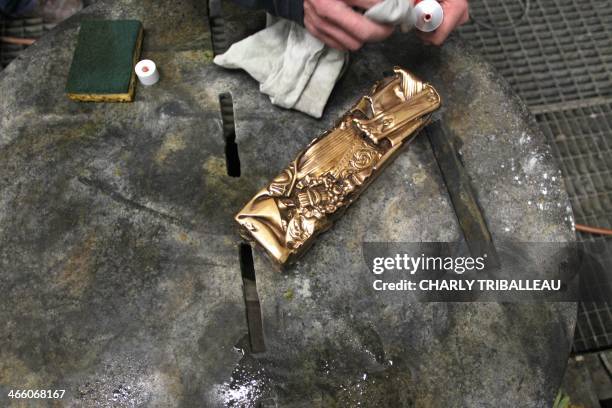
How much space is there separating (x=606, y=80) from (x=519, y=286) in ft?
6.76

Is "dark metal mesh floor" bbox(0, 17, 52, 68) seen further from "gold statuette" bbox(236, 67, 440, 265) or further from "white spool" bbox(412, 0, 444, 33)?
"white spool" bbox(412, 0, 444, 33)

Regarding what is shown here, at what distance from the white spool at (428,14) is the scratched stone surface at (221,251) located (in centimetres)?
27

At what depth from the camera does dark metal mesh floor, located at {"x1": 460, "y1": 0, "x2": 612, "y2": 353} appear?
129 inches

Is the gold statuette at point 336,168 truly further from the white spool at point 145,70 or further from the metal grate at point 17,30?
the metal grate at point 17,30

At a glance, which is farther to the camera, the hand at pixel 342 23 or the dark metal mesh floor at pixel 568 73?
the dark metal mesh floor at pixel 568 73

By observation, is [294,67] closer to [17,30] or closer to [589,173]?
[589,173]

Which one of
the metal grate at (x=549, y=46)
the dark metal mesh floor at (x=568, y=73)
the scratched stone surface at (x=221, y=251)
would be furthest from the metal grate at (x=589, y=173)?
the scratched stone surface at (x=221, y=251)

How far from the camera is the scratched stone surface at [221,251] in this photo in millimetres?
1981

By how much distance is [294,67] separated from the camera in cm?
233

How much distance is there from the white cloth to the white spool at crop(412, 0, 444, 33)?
341 mm

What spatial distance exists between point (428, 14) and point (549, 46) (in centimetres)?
180

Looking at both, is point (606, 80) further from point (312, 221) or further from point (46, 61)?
point (46, 61)

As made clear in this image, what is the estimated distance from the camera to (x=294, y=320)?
6.75 ft

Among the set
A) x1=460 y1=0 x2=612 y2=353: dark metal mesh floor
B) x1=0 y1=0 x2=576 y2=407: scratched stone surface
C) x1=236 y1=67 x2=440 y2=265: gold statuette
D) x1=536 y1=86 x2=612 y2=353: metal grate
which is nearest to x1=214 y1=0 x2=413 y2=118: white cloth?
x1=0 y1=0 x2=576 y2=407: scratched stone surface
